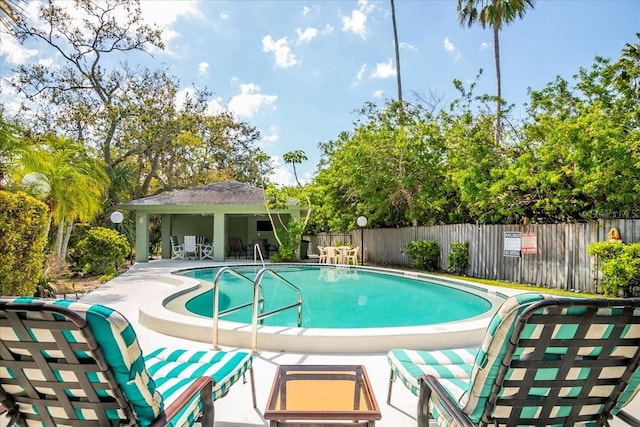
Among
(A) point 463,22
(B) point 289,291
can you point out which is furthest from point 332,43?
(B) point 289,291

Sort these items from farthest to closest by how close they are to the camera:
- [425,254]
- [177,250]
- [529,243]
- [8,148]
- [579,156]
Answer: [177,250] → [425,254] → [529,243] → [579,156] → [8,148]

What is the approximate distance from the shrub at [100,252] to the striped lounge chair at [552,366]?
42.2 ft

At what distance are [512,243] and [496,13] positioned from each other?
1332 cm

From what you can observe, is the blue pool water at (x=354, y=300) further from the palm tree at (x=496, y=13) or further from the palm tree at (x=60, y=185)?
the palm tree at (x=496, y=13)

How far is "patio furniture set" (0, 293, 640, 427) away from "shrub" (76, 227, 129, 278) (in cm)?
1184

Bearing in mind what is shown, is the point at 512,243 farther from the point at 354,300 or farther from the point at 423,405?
the point at 423,405

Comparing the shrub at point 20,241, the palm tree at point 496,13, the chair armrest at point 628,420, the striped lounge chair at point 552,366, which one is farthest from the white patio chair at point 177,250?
the chair armrest at point 628,420

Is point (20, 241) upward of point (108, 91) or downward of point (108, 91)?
downward

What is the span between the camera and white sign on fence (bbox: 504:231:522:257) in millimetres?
11742

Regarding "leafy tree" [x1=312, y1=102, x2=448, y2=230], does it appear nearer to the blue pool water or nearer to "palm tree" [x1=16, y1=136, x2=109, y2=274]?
the blue pool water

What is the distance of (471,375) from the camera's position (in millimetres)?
1989

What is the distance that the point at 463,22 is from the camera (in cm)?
2122

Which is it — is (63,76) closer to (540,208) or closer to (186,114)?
(186,114)

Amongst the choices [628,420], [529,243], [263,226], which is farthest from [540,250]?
[263,226]
